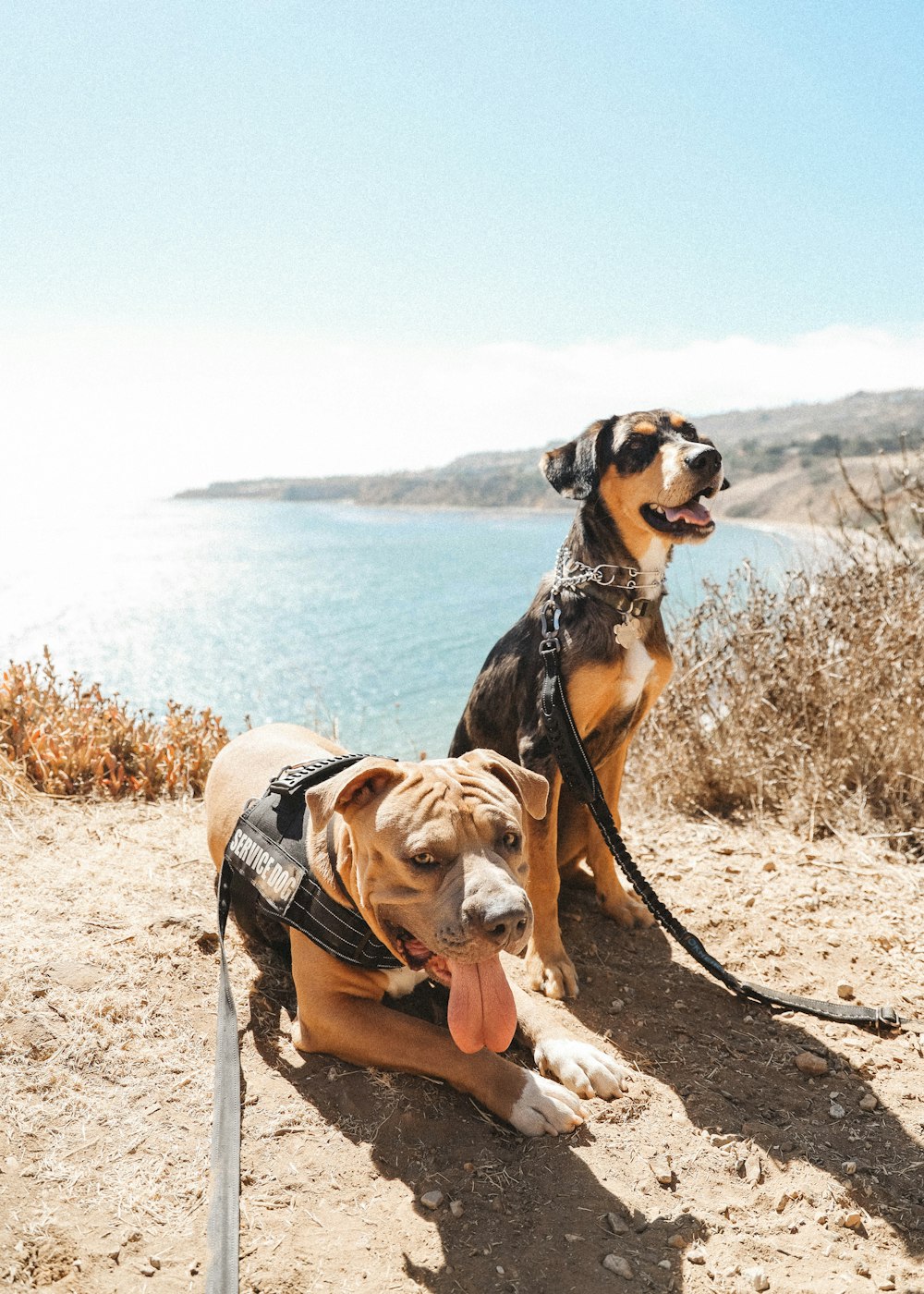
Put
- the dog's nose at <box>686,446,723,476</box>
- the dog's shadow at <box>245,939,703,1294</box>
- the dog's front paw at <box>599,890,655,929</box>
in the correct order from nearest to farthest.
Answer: the dog's shadow at <box>245,939,703,1294</box> → the dog's nose at <box>686,446,723,476</box> → the dog's front paw at <box>599,890,655,929</box>

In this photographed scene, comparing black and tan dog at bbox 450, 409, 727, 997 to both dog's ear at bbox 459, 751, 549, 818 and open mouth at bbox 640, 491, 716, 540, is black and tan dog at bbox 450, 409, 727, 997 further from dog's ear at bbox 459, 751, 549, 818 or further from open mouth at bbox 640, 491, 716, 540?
dog's ear at bbox 459, 751, 549, 818

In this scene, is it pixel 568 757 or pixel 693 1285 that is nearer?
pixel 693 1285

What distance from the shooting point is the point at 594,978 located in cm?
382

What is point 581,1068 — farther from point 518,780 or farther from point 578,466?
point 578,466

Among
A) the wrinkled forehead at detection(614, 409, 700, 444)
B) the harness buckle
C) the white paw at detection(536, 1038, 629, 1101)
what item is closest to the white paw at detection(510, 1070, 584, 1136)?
the white paw at detection(536, 1038, 629, 1101)

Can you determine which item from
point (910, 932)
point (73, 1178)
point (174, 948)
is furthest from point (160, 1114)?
point (910, 932)

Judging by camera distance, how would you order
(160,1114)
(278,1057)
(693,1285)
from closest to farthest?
(693,1285), (160,1114), (278,1057)

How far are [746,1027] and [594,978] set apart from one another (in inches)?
24.7

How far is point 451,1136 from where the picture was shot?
2.79 metres

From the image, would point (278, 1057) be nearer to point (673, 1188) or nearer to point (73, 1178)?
point (73, 1178)

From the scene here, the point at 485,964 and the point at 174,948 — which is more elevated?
the point at 485,964

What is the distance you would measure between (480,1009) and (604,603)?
5.66ft

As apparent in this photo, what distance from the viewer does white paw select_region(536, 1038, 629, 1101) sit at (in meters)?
3.00

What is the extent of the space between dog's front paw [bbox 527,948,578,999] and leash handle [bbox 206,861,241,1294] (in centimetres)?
121
